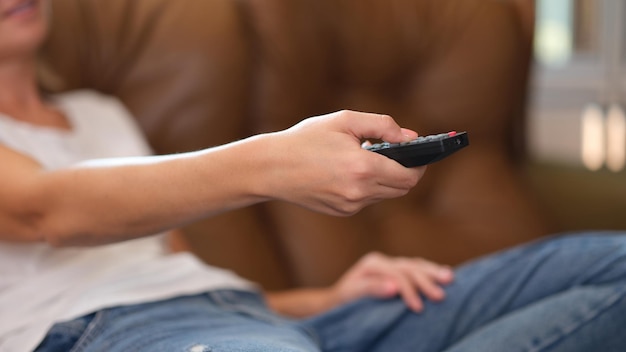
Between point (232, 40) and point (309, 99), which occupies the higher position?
point (232, 40)

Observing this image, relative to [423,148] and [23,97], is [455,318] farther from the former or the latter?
[23,97]

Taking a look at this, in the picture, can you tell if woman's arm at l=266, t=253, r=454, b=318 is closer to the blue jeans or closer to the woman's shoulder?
the blue jeans

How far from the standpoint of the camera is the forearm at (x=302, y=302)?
117cm

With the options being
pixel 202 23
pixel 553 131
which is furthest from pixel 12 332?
pixel 553 131

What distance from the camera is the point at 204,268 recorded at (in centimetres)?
105

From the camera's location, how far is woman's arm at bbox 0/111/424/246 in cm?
68

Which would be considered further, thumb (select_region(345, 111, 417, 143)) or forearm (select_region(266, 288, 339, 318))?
forearm (select_region(266, 288, 339, 318))

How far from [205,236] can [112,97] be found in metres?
0.28

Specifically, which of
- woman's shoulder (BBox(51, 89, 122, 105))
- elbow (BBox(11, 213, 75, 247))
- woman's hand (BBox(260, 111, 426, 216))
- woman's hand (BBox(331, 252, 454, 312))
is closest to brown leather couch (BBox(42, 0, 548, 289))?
woman's shoulder (BBox(51, 89, 122, 105))

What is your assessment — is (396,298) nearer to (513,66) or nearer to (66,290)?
(66,290)

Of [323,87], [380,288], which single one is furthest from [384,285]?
[323,87]

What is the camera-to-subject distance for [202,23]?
1.38 meters

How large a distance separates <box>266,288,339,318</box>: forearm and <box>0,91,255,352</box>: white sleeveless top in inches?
5.3

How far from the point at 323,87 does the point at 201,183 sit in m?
0.76
